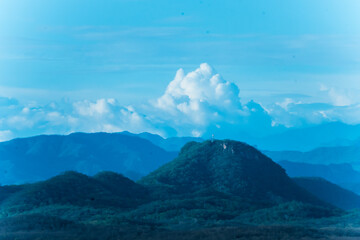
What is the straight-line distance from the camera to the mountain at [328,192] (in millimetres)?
134125

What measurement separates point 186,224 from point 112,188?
119ft

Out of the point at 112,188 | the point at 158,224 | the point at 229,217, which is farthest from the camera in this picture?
the point at 112,188

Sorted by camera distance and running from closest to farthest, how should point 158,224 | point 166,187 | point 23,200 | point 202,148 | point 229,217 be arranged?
point 158,224, point 229,217, point 23,200, point 166,187, point 202,148

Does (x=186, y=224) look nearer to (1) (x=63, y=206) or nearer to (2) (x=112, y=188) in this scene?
(1) (x=63, y=206)

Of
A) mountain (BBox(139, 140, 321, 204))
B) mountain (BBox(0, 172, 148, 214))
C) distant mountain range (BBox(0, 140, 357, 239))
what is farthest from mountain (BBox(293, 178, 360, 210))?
mountain (BBox(0, 172, 148, 214))

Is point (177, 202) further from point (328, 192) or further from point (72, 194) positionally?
point (328, 192)

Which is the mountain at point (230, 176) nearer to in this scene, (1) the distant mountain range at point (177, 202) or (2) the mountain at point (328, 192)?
→ (1) the distant mountain range at point (177, 202)

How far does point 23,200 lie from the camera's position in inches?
3361

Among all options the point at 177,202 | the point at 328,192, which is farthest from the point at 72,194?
the point at 328,192

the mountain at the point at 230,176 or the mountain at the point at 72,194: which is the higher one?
the mountain at the point at 230,176

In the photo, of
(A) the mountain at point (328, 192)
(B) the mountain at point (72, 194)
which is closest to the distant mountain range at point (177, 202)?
(B) the mountain at point (72, 194)

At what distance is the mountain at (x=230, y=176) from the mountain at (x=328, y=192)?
18.2 metres

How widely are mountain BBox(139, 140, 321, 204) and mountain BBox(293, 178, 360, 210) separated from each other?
18151 mm

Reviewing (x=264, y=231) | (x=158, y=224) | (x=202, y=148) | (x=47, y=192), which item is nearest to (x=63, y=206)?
(x=47, y=192)
